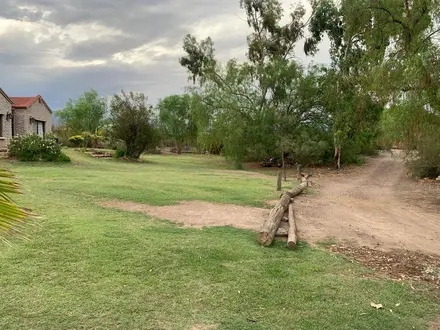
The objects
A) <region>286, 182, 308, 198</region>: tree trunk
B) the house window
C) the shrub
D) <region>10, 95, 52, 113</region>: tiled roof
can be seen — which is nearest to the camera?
<region>286, 182, 308, 198</region>: tree trunk

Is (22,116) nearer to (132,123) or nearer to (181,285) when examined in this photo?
(132,123)

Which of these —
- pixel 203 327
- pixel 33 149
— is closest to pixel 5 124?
pixel 33 149

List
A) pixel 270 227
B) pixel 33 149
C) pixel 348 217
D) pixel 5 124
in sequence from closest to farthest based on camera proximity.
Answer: pixel 270 227, pixel 348 217, pixel 33 149, pixel 5 124

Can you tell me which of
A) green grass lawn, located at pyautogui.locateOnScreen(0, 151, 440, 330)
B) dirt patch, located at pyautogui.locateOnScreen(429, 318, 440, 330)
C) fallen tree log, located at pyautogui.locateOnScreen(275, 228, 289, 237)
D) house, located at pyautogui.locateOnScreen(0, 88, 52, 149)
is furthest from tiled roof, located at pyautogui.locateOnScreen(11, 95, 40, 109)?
dirt patch, located at pyautogui.locateOnScreen(429, 318, 440, 330)

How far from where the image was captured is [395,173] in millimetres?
24109

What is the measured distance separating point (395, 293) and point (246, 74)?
77.2ft

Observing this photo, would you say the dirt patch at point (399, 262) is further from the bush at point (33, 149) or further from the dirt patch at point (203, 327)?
the bush at point (33, 149)

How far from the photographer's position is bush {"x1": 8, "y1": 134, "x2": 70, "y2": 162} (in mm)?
20625

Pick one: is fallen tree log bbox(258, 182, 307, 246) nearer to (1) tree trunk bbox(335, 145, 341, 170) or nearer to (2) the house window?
(1) tree trunk bbox(335, 145, 341, 170)

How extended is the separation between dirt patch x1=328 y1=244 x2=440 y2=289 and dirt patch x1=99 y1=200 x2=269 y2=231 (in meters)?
2.04

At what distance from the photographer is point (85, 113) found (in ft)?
164

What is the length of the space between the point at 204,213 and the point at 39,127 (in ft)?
85.5

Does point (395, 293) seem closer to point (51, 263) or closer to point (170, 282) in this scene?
point (170, 282)

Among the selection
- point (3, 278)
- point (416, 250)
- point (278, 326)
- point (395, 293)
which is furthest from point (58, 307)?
point (416, 250)
